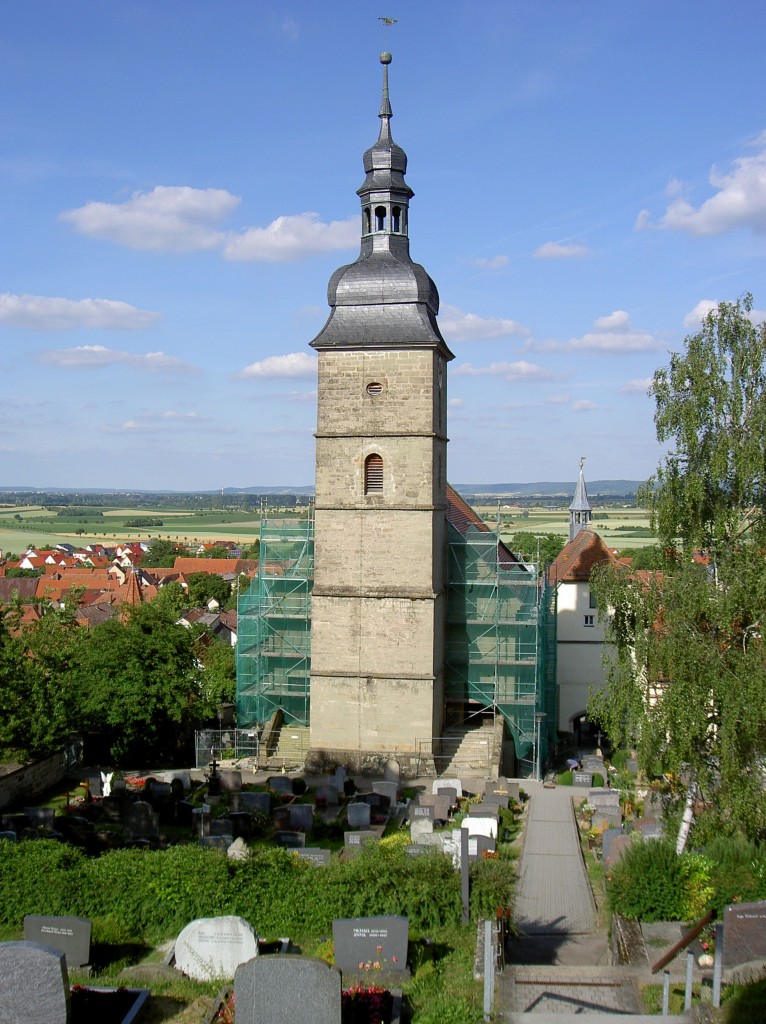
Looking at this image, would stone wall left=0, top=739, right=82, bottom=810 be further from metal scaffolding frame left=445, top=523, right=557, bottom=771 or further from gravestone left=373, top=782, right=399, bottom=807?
metal scaffolding frame left=445, top=523, right=557, bottom=771

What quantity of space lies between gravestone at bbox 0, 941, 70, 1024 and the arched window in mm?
18830

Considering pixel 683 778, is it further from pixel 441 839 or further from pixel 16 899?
pixel 16 899

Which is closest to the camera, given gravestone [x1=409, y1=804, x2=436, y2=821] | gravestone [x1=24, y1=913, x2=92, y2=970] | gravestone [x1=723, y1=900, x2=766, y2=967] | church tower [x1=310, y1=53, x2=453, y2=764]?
gravestone [x1=723, y1=900, x2=766, y2=967]

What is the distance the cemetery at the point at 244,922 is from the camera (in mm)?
11828

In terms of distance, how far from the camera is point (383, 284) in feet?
95.8

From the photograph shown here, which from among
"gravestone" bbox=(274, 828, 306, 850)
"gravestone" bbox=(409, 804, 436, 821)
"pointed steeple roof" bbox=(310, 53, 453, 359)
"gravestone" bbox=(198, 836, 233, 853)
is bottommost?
"gravestone" bbox=(409, 804, 436, 821)

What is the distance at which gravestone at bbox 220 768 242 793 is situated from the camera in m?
26.8

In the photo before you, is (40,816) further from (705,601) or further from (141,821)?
(705,601)

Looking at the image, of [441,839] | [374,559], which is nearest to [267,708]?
[374,559]

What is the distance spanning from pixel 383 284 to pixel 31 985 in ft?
70.9

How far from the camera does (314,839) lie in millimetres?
23172

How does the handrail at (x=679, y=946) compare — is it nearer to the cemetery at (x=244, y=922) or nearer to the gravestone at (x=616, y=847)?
the cemetery at (x=244, y=922)

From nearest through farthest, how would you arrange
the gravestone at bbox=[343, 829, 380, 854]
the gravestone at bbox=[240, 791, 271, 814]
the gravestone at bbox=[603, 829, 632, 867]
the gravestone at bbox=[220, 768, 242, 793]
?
the gravestone at bbox=[603, 829, 632, 867]
the gravestone at bbox=[343, 829, 380, 854]
the gravestone at bbox=[240, 791, 271, 814]
the gravestone at bbox=[220, 768, 242, 793]

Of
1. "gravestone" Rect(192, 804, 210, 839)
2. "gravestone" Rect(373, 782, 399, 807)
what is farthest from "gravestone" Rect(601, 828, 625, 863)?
"gravestone" Rect(192, 804, 210, 839)
